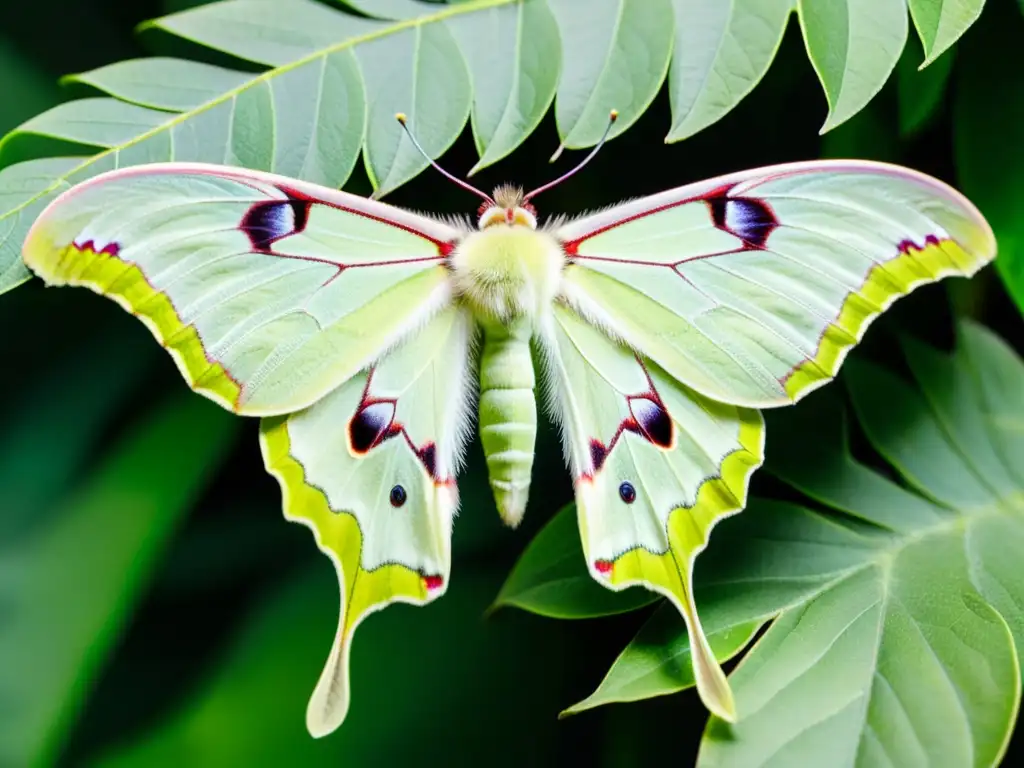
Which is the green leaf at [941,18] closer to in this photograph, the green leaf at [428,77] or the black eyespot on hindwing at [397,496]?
the green leaf at [428,77]

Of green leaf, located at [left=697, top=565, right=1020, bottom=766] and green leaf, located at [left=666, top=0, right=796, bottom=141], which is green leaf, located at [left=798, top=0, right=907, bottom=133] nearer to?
green leaf, located at [left=666, top=0, right=796, bottom=141]

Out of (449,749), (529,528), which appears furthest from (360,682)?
(529,528)

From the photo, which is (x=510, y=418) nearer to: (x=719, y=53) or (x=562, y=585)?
(x=562, y=585)

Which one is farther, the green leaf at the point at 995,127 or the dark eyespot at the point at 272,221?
the green leaf at the point at 995,127

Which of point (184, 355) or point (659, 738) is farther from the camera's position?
point (659, 738)

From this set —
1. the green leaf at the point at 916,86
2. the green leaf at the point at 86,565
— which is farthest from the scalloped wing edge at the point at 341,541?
the green leaf at the point at 916,86

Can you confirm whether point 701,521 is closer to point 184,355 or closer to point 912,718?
point 912,718

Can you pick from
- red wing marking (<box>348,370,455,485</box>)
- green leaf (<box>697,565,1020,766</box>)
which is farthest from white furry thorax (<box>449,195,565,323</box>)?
green leaf (<box>697,565,1020,766</box>)
